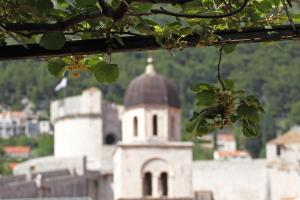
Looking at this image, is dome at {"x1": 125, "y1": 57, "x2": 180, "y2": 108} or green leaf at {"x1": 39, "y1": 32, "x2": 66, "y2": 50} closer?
green leaf at {"x1": 39, "y1": 32, "x2": 66, "y2": 50}

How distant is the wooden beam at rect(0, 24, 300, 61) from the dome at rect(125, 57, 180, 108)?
30.2 metres

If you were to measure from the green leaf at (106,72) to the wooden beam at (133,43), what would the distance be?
11 cm

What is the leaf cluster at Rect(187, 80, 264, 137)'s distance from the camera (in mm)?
3525

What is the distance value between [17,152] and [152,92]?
78108 mm

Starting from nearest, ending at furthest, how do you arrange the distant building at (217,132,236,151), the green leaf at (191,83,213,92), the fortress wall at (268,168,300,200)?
the green leaf at (191,83,213,92) < the fortress wall at (268,168,300,200) < the distant building at (217,132,236,151)

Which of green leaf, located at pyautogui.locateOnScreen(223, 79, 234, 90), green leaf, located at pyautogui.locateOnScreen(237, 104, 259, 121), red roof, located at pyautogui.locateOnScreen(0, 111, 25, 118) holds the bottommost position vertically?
green leaf, located at pyautogui.locateOnScreen(237, 104, 259, 121)

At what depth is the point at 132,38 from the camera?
3.42 m

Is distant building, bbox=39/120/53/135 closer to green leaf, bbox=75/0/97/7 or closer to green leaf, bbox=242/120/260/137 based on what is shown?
green leaf, bbox=242/120/260/137

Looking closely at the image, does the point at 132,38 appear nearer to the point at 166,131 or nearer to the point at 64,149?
the point at 166,131

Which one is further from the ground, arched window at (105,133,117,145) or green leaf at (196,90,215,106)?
arched window at (105,133,117,145)

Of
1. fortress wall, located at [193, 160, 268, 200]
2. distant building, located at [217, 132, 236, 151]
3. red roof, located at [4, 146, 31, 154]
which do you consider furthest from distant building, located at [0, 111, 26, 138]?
fortress wall, located at [193, 160, 268, 200]

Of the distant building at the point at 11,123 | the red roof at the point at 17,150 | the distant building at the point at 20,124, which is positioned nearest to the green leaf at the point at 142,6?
the red roof at the point at 17,150

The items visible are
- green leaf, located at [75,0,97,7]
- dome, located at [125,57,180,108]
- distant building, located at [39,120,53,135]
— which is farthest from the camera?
distant building, located at [39,120,53,135]

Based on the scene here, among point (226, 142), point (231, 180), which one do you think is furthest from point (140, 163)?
point (226, 142)
